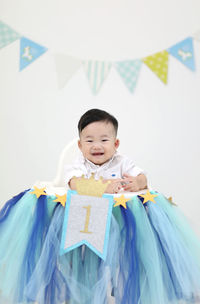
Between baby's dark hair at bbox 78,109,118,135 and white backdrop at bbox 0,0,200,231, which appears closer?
baby's dark hair at bbox 78,109,118,135

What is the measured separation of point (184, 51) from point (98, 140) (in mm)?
1225

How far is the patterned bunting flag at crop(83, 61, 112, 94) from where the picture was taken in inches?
87.4

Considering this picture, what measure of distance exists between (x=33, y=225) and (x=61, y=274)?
165 millimetres

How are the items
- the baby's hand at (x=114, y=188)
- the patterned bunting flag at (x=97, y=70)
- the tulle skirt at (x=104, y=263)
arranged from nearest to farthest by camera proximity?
the tulle skirt at (x=104, y=263) → the baby's hand at (x=114, y=188) → the patterned bunting flag at (x=97, y=70)

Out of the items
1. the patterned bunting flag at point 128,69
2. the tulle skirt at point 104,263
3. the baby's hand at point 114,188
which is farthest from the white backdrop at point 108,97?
the tulle skirt at point 104,263

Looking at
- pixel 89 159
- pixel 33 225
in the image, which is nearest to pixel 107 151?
pixel 89 159

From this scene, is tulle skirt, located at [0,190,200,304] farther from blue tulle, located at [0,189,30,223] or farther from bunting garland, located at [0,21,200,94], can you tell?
bunting garland, located at [0,21,200,94]

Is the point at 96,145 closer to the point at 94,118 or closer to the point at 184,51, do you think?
the point at 94,118

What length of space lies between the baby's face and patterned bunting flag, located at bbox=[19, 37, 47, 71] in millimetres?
1103

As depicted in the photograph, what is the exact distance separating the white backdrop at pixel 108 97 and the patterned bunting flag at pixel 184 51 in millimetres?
132

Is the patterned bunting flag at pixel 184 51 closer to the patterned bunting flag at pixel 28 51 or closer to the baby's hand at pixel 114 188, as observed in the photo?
the patterned bunting flag at pixel 28 51

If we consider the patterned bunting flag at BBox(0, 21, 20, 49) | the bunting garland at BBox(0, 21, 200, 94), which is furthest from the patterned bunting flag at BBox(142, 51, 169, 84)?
the patterned bunting flag at BBox(0, 21, 20, 49)

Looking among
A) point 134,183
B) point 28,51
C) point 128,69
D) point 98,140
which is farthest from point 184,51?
point 134,183

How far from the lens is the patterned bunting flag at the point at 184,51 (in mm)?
2107
